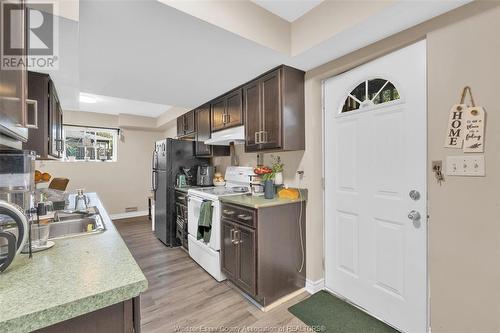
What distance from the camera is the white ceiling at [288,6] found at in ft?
5.70

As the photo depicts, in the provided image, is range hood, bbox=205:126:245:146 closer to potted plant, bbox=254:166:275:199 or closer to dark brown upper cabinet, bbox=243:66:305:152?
dark brown upper cabinet, bbox=243:66:305:152

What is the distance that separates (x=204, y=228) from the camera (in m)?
2.68

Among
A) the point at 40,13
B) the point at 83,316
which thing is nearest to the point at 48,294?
the point at 83,316

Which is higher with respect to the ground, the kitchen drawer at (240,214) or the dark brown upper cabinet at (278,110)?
the dark brown upper cabinet at (278,110)

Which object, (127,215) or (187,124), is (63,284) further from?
(127,215)

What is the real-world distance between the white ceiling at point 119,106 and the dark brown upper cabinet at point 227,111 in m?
1.79

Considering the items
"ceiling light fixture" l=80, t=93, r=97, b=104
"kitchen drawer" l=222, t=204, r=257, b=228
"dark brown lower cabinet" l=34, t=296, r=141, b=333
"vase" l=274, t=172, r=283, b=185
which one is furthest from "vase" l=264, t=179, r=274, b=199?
"ceiling light fixture" l=80, t=93, r=97, b=104

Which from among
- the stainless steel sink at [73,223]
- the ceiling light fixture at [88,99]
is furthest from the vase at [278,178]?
the ceiling light fixture at [88,99]

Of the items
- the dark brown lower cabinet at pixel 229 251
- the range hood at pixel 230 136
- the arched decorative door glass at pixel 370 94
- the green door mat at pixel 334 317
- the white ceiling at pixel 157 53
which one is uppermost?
the white ceiling at pixel 157 53

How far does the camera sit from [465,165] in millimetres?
1378

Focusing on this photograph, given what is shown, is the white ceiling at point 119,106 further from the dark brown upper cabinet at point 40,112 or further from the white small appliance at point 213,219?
the white small appliance at point 213,219

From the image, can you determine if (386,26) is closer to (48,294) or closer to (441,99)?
(441,99)

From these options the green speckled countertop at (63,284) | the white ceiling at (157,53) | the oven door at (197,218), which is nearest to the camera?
the green speckled countertop at (63,284)

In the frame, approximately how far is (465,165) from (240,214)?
169 cm
